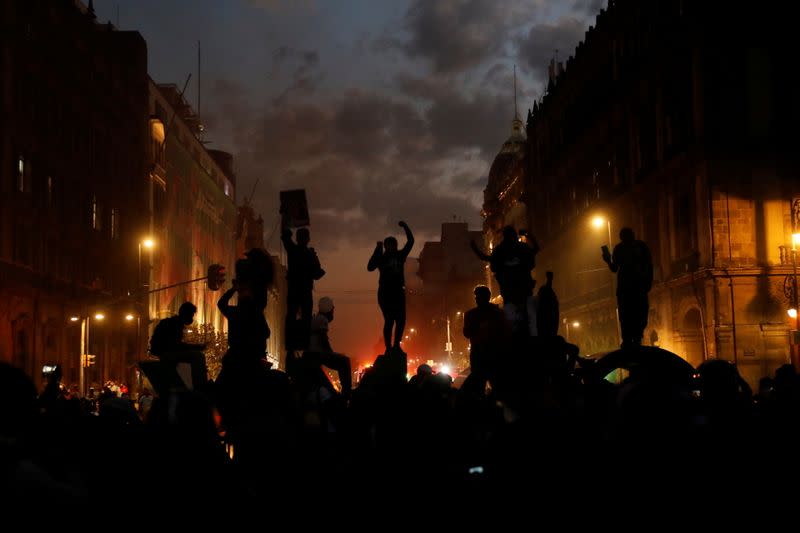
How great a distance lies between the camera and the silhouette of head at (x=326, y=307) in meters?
12.6

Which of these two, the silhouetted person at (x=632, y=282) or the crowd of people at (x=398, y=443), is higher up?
the silhouetted person at (x=632, y=282)

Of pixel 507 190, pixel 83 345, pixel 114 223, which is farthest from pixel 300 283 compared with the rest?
pixel 507 190

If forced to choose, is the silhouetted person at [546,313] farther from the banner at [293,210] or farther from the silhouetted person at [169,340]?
the silhouetted person at [169,340]

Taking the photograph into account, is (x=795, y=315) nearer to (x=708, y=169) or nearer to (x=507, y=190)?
(x=708, y=169)

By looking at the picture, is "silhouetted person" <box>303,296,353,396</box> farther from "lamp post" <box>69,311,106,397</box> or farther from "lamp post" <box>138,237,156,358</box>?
"lamp post" <box>138,237,156,358</box>

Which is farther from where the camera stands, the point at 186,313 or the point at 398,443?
the point at 186,313

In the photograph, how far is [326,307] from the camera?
1279 centimetres

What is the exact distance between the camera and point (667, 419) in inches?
271

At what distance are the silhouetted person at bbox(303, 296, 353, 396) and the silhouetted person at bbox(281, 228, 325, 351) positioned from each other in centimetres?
207

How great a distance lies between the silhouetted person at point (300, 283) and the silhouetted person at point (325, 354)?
207cm

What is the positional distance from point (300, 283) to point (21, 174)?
36.1m

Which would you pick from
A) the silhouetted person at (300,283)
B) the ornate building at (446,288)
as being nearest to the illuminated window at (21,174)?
the silhouetted person at (300,283)

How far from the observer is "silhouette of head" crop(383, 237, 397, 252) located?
586 inches

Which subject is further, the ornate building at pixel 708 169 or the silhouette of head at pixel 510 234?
the ornate building at pixel 708 169
